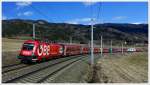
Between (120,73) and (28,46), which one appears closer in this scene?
(120,73)

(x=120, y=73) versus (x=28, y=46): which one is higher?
(x=28, y=46)

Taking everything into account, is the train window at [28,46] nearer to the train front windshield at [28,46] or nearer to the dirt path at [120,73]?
the train front windshield at [28,46]

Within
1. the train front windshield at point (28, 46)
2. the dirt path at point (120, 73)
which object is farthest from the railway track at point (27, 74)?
the train front windshield at point (28, 46)

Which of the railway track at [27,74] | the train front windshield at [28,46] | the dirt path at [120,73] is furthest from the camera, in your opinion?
the train front windshield at [28,46]

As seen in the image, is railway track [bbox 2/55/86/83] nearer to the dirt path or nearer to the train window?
the dirt path

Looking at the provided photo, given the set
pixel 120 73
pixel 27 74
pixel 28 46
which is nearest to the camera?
pixel 27 74

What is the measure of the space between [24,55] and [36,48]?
1883 millimetres

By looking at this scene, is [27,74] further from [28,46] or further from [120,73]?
[28,46]

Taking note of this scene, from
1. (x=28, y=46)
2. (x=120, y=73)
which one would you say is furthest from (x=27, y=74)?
(x=28, y=46)

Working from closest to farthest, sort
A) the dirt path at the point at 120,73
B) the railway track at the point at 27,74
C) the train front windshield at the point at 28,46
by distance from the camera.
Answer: the railway track at the point at 27,74 → the dirt path at the point at 120,73 → the train front windshield at the point at 28,46

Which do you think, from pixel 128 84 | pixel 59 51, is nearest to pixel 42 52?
pixel 59 51

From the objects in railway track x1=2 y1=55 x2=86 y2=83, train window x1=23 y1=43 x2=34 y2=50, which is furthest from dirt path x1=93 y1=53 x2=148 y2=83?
train window x1=23 y1=43 x2=34 y2=50

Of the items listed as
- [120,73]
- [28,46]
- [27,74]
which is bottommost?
[120,73]

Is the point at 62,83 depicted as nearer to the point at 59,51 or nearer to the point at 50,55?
the point at 50,55
